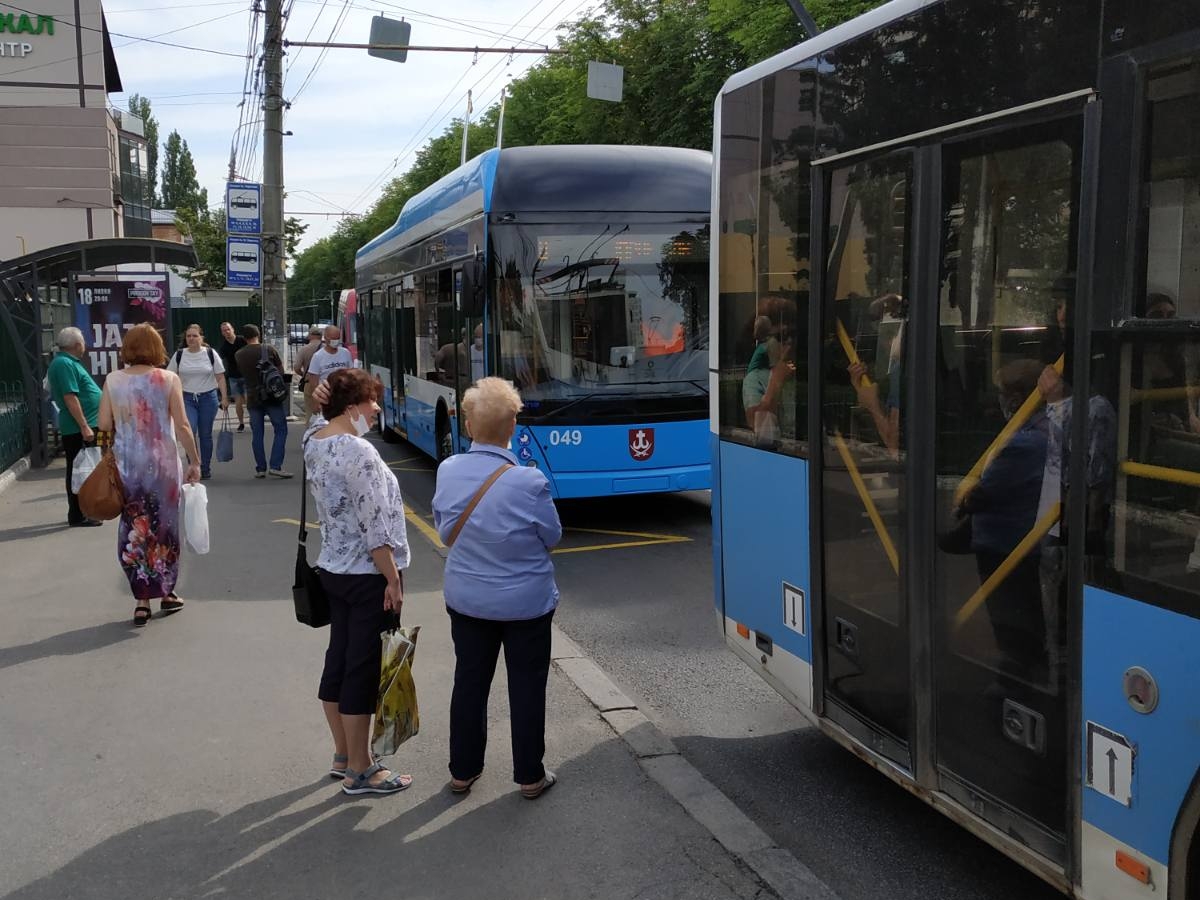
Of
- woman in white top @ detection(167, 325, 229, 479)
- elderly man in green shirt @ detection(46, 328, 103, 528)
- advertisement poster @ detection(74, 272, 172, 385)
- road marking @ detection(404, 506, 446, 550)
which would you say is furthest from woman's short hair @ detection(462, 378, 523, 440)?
advertisement poster @ detection(74, 272, 172, 385)

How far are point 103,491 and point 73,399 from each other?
136 inches

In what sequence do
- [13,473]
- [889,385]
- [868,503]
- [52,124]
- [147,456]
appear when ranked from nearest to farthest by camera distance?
[889,385], [868,503], [147,456], [13,473], [52,124]

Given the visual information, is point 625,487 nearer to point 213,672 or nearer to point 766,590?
point 213,672

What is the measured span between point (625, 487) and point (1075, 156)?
696 cm

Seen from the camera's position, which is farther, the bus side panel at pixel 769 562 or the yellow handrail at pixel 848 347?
the bus side panel at pixel 769 562

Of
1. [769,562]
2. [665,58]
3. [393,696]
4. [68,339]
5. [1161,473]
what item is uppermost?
[665,58]

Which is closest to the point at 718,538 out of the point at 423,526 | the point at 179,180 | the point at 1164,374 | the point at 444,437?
the point at 1164,374

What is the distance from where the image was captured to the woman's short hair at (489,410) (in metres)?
4.17

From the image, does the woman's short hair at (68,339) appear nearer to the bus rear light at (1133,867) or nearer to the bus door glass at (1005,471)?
the bus door glass at (1005,471)

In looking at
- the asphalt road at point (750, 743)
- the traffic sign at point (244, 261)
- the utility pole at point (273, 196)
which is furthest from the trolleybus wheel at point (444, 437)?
the traffic sign at point (244, 261)

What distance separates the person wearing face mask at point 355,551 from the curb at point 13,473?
29.2ft

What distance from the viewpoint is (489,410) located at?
13.7 feet

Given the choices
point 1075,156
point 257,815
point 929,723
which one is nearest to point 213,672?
point 257,815

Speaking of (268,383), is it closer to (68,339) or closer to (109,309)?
(109,309)
